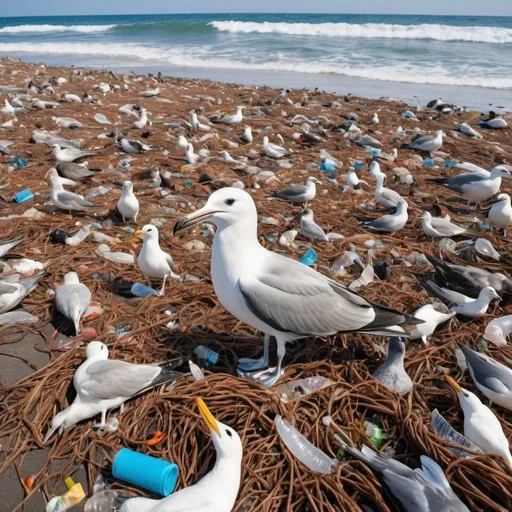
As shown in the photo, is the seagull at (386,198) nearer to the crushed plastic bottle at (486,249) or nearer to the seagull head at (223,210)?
the crushed plastic bottle at (486,249)

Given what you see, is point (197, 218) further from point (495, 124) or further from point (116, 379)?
point (495, 124)

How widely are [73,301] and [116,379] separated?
3.63 ft

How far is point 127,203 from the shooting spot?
220 inches

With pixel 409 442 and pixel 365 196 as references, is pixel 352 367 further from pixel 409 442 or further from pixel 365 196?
pixel 365 196

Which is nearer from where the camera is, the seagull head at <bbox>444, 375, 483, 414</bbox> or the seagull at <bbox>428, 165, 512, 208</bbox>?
the seagull head at <bbox>444, 375, 483, 414</bbox>

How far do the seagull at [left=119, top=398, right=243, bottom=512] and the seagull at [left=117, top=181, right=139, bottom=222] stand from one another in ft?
12.1

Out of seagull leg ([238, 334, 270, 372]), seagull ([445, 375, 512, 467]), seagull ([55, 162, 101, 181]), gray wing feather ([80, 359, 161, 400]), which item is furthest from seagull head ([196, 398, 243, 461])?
seagull ([55, 162, 101, 181])

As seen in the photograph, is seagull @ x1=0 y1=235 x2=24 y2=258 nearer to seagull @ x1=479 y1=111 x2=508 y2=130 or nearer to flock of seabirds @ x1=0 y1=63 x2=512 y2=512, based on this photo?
flock of seabirds @ x1=0 y1=63 x2=512 y2=512

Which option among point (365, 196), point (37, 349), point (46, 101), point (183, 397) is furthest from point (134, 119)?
point (183, 397)

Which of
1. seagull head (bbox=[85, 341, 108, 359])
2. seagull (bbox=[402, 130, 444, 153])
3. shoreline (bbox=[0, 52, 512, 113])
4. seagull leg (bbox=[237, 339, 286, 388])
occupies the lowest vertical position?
shoreline (bbox=[0, 52, 512, 113])

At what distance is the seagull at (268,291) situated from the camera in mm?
3057

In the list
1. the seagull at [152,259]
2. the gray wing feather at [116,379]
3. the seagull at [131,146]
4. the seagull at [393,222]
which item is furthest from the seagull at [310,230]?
the seagull at [131,146]

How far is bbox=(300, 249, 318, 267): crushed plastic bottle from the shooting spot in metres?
5.00

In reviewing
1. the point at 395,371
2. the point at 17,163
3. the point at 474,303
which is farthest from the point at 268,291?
the point at 17,163
